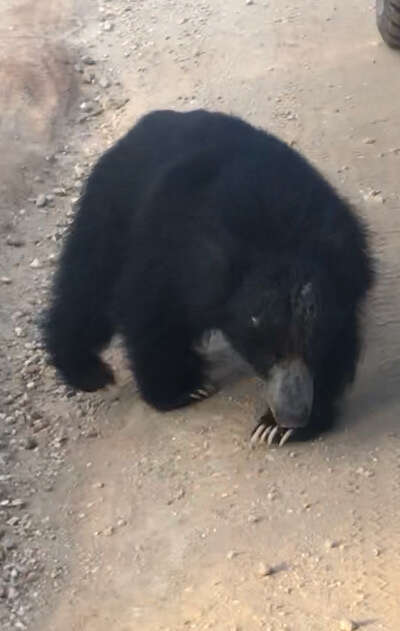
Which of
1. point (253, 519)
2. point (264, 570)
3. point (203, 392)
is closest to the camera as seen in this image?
point (264, 570)

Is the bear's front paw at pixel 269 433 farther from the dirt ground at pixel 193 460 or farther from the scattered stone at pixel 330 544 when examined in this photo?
the scattered stone at pixel 330 544

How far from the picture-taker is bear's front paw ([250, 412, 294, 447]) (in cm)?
483

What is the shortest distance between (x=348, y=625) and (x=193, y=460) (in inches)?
45.4

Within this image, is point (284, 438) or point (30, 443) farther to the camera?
point (30, 443)

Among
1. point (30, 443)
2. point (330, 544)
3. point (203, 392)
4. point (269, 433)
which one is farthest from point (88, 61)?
point (330, 544)

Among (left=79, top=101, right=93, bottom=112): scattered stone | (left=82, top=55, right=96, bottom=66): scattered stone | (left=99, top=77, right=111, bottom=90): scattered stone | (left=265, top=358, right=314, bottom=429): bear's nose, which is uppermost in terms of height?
(left=265, top=358, right=314, bottom=429): bear's nose

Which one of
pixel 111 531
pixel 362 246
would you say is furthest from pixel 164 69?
pixel 111 531

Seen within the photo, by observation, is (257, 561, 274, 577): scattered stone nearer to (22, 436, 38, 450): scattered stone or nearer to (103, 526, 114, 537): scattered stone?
(103, 526, 114, 537): scattered stone

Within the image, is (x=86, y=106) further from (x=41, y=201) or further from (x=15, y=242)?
(x=15, y=242)

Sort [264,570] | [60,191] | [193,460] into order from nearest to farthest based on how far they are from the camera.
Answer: [264,570], [193,460], [60,191]

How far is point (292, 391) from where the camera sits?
4621 mm

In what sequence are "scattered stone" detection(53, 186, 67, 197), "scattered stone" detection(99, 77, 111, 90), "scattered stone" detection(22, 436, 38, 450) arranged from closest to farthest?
1. "scattered stone" detection(22, 436, 38, 450)
2. "scattered stone" detection(53, 186, 67, 197)
3. "scattered stone" detection(99, 77, 111, 90)

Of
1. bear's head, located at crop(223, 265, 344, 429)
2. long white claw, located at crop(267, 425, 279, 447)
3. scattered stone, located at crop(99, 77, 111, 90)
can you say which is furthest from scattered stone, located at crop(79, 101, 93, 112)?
long white claw, located at crop(267, 425, 279, 447)

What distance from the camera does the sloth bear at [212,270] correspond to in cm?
455
